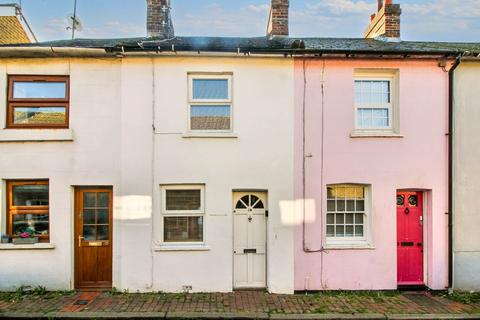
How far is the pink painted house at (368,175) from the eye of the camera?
850cm

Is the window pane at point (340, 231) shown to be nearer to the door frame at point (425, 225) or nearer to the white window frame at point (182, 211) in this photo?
the door frame at point (425, 225)

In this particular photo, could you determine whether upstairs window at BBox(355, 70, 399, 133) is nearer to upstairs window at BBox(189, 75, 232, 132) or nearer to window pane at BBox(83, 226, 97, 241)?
upstairs window at BBox(189, 75, 232, 132)

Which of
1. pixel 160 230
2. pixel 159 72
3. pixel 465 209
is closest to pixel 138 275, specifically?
pixel 160 230

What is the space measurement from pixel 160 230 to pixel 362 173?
5.41 m

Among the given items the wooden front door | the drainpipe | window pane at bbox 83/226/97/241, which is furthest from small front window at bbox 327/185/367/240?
window pane at bbox 83/226/97/241

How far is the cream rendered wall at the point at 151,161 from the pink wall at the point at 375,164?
0.58 m

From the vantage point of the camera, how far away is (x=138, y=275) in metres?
8.25

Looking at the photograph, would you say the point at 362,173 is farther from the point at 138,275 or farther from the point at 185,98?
the point at 138,275

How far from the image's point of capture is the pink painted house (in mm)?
8500

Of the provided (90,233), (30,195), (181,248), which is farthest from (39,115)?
(181,248)

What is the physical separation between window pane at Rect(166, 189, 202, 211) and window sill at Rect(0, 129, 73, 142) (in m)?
2.92

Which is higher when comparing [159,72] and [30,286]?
[159,72]

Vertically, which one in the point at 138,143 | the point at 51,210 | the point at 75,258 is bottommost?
the point at 75,258

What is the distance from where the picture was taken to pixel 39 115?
870cm
